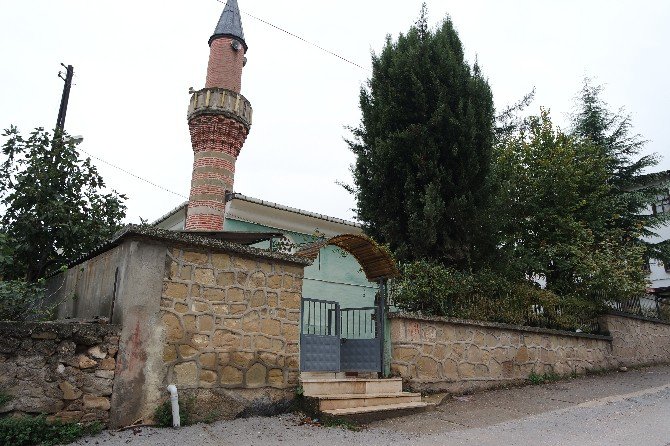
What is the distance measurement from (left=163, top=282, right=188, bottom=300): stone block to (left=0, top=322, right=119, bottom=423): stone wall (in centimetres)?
68

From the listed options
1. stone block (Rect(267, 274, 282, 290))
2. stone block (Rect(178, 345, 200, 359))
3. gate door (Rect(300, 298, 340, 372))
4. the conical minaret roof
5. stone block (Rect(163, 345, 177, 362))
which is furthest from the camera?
the conical minaret roof

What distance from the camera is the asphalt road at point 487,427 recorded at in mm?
4879

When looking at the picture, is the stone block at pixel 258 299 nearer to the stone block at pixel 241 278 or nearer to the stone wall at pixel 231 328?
the stone wall at pixel 231 328

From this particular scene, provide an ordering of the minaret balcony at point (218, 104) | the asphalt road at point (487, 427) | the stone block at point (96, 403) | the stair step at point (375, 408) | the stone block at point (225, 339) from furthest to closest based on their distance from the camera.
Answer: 1. the minaret balcony at point (218, 104)
2. the stair step at point (375, 408)
3. the stone block at point (225, 339)
4. the asphalt road at point (487, 427)
5. the stone block at point (96, 403)

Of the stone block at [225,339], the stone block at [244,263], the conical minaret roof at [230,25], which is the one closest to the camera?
the stone block at [225,339]

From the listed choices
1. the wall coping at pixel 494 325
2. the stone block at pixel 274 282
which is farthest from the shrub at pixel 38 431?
the wall coping at pixel 494 325

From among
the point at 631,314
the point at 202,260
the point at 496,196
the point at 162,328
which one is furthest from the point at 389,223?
the point at 631,314

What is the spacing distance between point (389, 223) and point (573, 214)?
21.1ft

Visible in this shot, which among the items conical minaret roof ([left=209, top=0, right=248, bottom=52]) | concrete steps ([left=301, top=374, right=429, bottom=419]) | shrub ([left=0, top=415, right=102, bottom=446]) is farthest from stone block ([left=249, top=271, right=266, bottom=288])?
conical minaret roof ([left=209, top=0, right=248, bottom=52])

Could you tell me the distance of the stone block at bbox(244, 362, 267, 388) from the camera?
18.9ft

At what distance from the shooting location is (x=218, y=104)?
51.2 feet

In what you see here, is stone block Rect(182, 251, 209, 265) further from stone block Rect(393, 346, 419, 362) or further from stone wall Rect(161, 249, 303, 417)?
stone block Rect(393, 346, 419, 362)

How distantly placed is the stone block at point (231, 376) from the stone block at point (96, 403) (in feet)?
4.26

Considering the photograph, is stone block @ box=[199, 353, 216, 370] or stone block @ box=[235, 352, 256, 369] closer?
stone block @ box=[199, 353, 216, 370]
